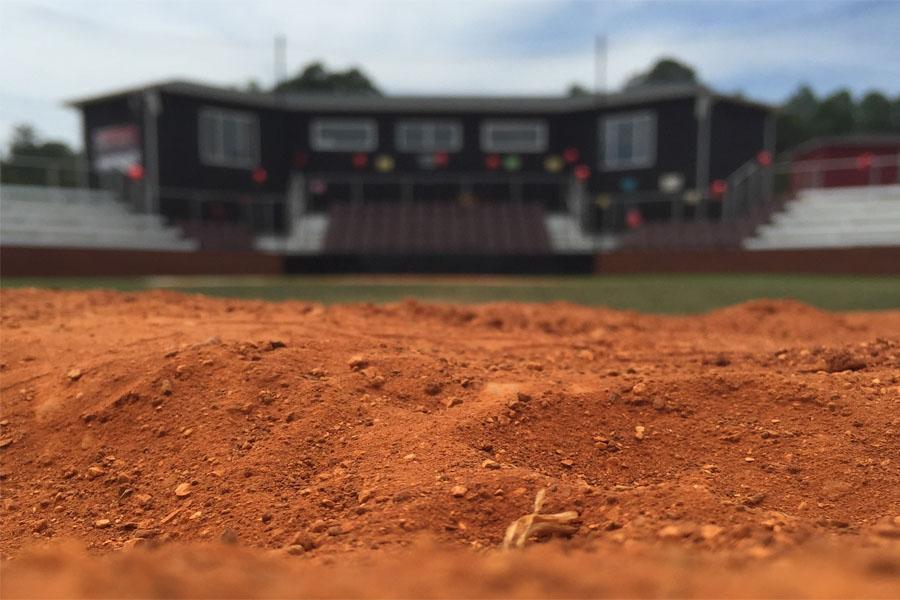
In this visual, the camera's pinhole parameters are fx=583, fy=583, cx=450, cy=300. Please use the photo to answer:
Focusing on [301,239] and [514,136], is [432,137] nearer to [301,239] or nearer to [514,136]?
[514,136]

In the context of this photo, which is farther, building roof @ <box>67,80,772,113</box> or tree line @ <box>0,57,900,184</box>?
tree line @ <box>0,57,900,184</box>

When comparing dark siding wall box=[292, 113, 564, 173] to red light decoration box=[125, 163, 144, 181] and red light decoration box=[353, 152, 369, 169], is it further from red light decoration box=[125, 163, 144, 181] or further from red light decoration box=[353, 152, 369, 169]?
red light decoration box=[125, 163, 144, 181]

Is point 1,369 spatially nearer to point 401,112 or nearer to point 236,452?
point 236,452

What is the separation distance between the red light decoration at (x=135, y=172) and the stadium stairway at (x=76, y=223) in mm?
819

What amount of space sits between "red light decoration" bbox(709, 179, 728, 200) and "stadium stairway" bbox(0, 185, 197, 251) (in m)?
14.8

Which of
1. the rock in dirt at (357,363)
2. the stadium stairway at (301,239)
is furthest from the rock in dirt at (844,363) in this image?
the stadium stairway at (301,239)

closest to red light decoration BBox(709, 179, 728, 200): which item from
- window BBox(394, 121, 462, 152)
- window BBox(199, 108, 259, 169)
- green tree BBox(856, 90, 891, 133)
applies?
window BBox(394, 121, 462, 152)

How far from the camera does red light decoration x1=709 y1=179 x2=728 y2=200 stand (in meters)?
17.2

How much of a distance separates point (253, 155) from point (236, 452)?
18.8m

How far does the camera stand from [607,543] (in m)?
1.43

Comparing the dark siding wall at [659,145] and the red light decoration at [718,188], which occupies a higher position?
the dark siding wall at [659,145]

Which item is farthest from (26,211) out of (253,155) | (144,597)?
(144,597)

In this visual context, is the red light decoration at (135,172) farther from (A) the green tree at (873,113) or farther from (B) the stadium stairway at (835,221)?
(A) the green tree at (873,113)

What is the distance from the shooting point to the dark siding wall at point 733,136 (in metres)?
18.4
